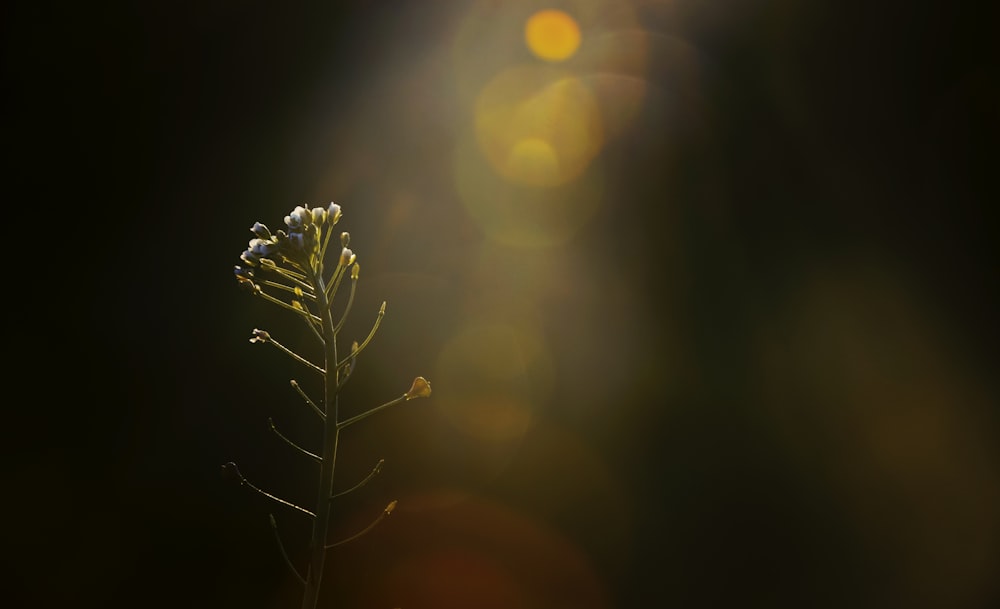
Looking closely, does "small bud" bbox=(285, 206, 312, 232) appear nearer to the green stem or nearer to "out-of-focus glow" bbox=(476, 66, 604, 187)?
the green stem

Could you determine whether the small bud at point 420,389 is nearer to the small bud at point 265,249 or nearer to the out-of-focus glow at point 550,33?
the small bud at point 265,249

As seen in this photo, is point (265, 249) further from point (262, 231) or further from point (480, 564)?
point (480, 564)

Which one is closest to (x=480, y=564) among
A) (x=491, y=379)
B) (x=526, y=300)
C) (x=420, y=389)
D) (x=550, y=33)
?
(x=491, y=379)

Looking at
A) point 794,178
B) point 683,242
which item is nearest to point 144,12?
point 683,242

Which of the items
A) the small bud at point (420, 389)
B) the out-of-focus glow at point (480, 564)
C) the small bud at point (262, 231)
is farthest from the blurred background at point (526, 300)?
the small bud at point (420, 389)

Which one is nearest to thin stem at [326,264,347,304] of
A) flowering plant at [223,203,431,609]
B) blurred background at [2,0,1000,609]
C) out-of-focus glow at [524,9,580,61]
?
flowering plant at [223,203,431,609]

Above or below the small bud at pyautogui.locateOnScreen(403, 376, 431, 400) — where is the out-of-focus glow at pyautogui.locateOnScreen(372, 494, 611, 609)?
above

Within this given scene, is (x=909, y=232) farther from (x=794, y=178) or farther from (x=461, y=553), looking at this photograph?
(x=461, y=553)
